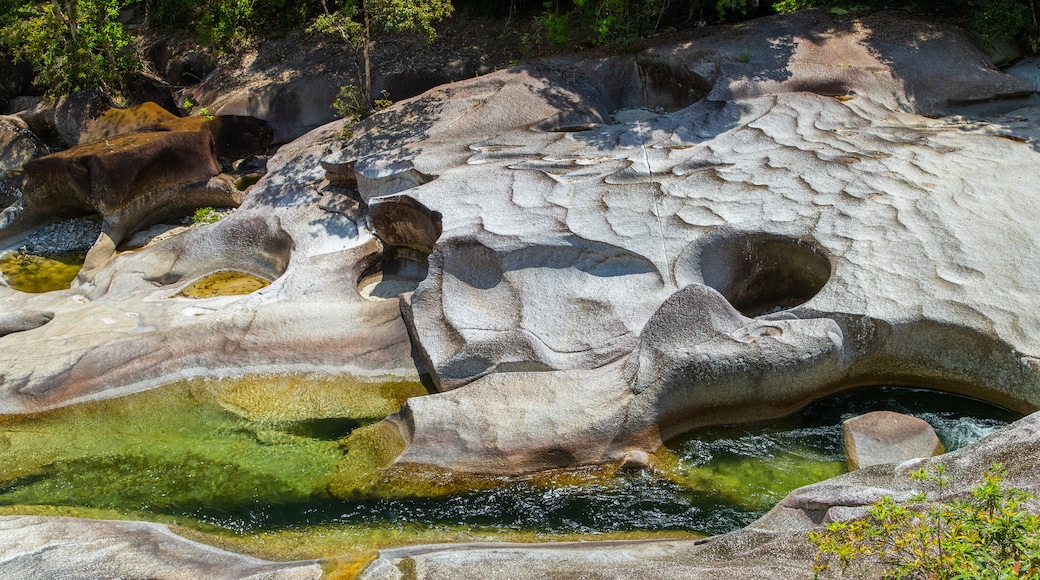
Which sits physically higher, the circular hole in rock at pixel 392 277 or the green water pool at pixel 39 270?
the circular hole in rock at pixel 392 277

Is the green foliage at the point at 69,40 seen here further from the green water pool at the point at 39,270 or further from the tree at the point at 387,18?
the tree at the point at 387,18

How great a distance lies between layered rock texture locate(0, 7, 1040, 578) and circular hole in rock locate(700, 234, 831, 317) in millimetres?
21

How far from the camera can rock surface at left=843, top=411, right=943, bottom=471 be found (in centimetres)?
525

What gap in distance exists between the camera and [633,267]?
21.5ft

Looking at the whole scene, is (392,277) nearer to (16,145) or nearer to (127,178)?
(127,178)

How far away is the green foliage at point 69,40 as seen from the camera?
11383 mm

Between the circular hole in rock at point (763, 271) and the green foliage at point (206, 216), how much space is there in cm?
592

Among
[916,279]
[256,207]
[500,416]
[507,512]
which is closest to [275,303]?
[256,207]

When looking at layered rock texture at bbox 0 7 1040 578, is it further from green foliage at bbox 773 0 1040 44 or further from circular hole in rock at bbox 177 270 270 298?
green foliage at bbox 773 0 1040 44

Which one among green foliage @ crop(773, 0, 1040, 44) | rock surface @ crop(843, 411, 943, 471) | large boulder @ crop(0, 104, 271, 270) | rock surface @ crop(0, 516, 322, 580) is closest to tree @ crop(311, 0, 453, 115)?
large boulder @ crop(0, 104, 271, 270)

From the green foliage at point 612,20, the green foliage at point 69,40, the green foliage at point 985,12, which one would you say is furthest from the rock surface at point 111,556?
the green foliage at point 985,12

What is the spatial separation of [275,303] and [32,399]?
1.98 m

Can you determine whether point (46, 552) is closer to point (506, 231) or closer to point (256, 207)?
point (506, 231)

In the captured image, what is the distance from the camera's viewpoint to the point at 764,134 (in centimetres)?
782
